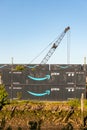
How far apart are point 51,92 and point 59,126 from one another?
14.1m

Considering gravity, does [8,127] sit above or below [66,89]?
below

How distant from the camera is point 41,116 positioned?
55.4 m

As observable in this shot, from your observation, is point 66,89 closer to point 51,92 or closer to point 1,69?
point 51,92

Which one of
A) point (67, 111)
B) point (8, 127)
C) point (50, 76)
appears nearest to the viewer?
point (8, 127)

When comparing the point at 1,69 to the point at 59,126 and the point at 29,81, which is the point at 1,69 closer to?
the point at 29,81

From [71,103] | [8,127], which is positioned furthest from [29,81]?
[8,127]

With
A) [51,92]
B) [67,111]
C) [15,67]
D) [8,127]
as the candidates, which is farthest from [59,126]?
[15,67]

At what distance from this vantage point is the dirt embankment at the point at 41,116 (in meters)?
53.1

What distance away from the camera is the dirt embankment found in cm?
5309

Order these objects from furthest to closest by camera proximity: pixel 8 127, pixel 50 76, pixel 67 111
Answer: pixel 50 76
pixel 67 111
pixel 8 127

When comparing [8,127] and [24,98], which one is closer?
[8,127]

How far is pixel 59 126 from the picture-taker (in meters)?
52.9

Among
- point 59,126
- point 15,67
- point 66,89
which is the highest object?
point 15,67

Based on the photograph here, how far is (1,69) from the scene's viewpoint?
68.4 m
